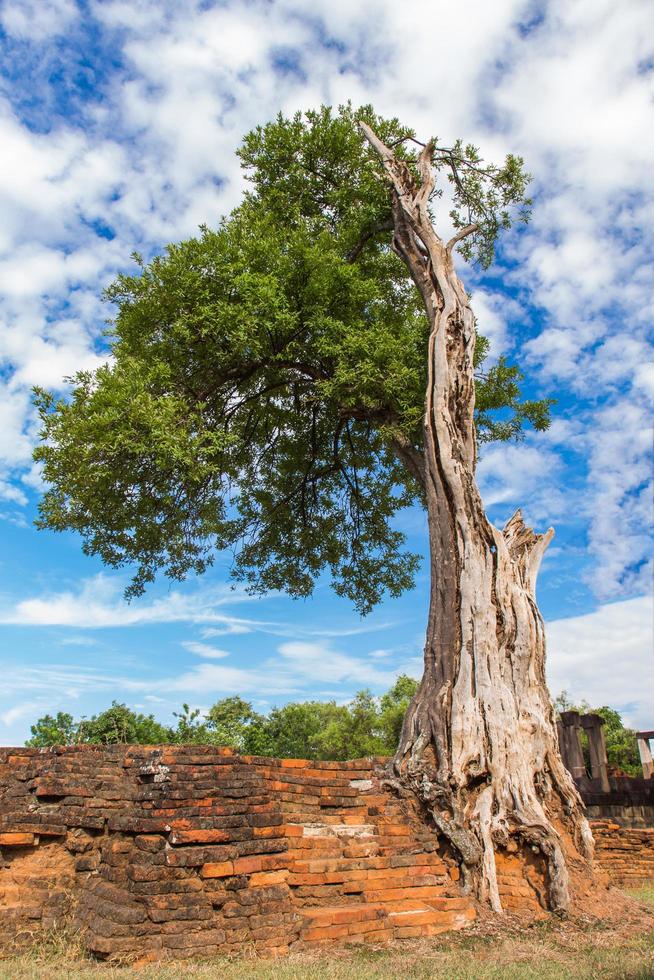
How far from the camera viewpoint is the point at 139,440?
9.33 m

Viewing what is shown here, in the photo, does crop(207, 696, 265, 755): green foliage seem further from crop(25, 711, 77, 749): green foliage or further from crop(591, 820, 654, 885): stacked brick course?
crop(591, 820, 654, 885): stacked brick course

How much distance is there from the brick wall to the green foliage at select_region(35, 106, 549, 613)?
14.2 ft

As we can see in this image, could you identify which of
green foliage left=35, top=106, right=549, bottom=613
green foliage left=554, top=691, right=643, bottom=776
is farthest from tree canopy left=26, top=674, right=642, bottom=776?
green foliage left=35, top=106, right=549, bottom=613

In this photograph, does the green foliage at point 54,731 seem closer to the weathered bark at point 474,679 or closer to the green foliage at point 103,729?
the green foliage at point 103,729

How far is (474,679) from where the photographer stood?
8.09 metres

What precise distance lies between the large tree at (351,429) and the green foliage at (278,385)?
4 centimetres

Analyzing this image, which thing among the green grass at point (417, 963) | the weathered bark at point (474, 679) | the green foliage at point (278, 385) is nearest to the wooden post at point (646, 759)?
the green foliage at point (278, 385)

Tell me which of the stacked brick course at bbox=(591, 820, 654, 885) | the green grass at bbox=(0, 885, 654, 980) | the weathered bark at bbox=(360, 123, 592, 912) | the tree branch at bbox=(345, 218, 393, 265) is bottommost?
the green grass at bbox=(0, 885, 654, 980)

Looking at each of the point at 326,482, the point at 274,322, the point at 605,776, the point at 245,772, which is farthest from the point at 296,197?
the point at 605,776

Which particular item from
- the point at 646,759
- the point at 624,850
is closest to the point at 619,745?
the point at 646,759

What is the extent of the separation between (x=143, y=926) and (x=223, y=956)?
564mm

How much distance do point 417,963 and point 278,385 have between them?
874 centimetres

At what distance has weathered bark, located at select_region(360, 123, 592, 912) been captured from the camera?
7.38 m

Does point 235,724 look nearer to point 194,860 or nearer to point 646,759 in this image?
point 646,759
